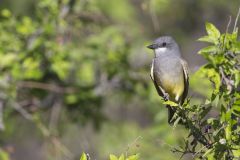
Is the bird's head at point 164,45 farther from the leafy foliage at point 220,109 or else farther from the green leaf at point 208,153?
the green leaf at point 208,153

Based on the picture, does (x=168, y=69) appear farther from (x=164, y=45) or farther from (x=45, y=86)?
(x=45, y=86)

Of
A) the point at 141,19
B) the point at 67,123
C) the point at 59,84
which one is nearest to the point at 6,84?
the point at 59,84

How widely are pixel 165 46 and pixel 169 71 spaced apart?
215 mm

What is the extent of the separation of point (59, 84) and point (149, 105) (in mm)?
1149

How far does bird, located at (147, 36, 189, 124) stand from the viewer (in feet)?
15.5

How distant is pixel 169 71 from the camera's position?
4742mm

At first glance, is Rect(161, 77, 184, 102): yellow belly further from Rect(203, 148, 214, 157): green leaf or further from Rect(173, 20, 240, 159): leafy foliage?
Rect(203, 148, 214, 157): green leaf

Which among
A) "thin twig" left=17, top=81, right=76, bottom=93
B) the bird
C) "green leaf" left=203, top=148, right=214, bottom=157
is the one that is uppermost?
the bird

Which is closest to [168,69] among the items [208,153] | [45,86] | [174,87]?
[174,87]

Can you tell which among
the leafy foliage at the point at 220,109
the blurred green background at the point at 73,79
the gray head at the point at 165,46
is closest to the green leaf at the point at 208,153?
the leafy foliage at the point at 220,109

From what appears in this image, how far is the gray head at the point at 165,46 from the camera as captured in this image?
15.7 ft

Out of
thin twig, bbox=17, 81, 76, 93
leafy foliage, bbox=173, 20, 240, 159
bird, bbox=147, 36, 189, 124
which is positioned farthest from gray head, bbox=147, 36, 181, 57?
thin twig, bbox=17, 81, 76, 93

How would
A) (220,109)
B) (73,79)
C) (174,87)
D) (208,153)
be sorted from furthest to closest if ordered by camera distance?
(73,79)
(174,87)
(220,109)
(208,153)

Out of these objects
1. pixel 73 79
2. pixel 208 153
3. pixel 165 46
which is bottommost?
pixel 73 79
